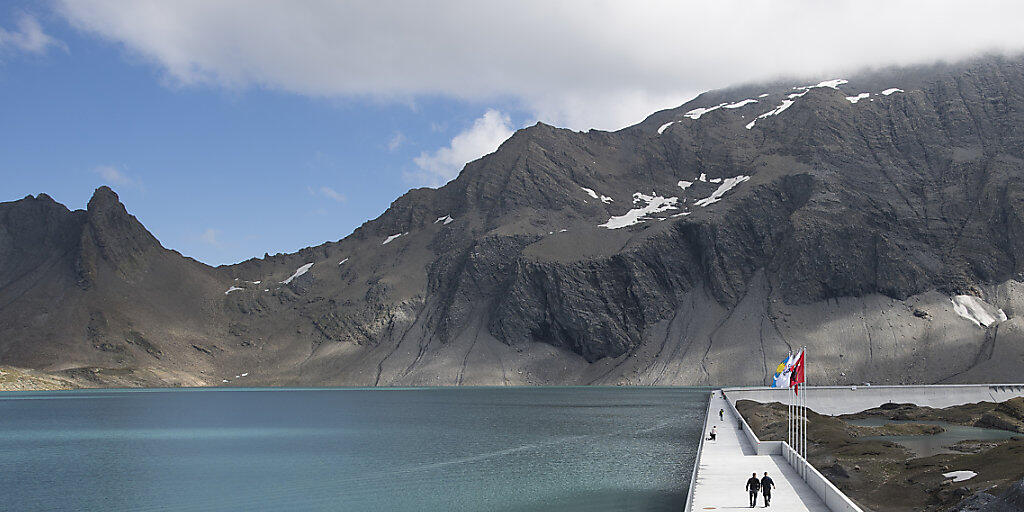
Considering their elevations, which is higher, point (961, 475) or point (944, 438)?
point (961, 475)

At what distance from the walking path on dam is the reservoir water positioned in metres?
2.53

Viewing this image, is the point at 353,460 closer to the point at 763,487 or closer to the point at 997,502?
the point at 763,487

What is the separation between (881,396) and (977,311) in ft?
305

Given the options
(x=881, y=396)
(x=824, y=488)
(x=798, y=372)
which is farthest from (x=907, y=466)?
Answer: (x=881, y=396)

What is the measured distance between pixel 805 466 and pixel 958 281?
593ft

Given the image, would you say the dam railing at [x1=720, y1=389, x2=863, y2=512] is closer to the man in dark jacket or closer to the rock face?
the man in dark jacket

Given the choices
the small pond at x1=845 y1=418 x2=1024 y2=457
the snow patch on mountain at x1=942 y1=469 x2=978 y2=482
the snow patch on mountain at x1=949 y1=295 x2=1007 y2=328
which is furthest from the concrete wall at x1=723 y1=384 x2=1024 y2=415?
the snow patch on mountain at x1=949 y1=295 x2=1007 y2=328

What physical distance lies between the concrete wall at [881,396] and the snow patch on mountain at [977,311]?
6995 cm

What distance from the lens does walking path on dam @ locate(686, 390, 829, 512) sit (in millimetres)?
32875

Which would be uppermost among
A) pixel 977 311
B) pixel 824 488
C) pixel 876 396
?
pixel 824 488

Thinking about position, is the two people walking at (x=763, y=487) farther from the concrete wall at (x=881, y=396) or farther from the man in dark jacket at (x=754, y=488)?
the concrete wall at (x=881, y=396)

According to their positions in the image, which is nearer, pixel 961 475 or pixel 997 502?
pixel 997 502

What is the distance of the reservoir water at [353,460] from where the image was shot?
148 feet

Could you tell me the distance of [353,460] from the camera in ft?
203
